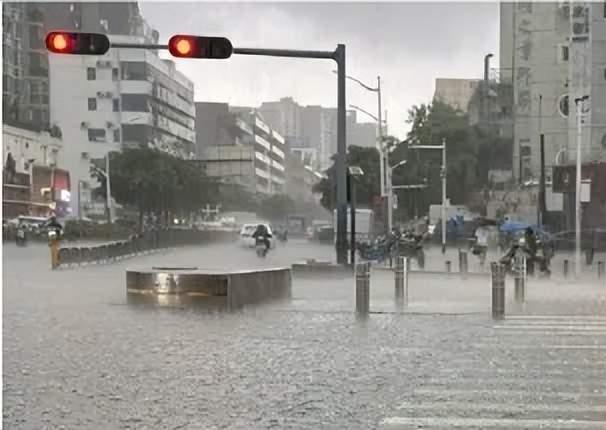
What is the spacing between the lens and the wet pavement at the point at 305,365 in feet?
24.6

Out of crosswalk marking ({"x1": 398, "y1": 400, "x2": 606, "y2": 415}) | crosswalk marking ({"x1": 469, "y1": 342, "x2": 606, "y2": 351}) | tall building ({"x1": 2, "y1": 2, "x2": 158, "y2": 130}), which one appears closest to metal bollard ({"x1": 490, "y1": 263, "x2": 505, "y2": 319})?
crosswalk marking ({"x1": 469, "y1": 342, "x2": 606, "y2": 351})

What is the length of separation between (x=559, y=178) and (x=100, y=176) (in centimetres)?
2017

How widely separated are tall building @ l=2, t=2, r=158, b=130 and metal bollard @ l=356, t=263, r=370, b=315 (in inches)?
908

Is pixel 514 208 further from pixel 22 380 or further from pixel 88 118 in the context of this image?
pixel 22 380

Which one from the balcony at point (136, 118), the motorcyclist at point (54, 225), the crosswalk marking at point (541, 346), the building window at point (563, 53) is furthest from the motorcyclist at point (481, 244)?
the crosswalk marking at point (541, 346)

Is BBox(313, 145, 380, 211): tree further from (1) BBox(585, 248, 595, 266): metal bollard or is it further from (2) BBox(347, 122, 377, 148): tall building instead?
(1) BBox(585, 248, 595, 266): metal bollard

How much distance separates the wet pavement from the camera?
7.50m

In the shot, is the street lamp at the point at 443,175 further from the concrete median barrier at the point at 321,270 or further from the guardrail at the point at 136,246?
the concrete median barrier at the point at 321,270

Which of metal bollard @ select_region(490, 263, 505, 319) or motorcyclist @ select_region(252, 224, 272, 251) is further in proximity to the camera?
motorcyclist @ select_region(252, 224, 272, 251)

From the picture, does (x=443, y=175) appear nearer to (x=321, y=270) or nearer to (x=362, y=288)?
(x=321, y=270)

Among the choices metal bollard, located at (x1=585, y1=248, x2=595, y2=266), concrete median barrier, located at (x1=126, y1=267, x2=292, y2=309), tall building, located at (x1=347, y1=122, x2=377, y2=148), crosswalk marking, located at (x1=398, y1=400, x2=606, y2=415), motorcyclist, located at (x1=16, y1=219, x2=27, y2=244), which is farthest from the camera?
tall building, located at (x1=347, y1=122, x2=377, y2=148)

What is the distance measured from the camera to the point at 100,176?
41156 mm

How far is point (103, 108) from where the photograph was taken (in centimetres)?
4159

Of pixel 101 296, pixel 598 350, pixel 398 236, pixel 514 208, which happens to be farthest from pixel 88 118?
pixel 598 350
